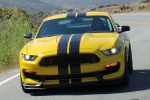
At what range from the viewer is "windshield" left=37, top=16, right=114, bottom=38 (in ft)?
33.0

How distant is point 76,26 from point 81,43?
5.13ft

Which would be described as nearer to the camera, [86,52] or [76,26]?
[86,52]

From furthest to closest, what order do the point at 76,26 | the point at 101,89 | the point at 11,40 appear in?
the point at 11,40 < the point at 76,26 < the point at 101,89

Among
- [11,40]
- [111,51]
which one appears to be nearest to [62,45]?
[111,51]

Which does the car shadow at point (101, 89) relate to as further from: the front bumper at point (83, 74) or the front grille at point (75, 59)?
the front grille at point (75, 59)

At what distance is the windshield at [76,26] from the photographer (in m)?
10.1

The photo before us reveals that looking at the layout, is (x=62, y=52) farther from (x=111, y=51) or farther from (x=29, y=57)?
(x=111, y=51)

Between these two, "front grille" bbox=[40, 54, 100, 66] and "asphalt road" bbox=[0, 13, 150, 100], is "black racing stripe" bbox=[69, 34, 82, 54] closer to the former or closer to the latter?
"front grille" bbox=[40, 54, 100, 66]

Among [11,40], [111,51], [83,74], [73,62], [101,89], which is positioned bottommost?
[11,40]

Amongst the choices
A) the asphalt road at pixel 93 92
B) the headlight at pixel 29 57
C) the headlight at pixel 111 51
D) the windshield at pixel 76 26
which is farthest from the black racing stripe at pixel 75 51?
the windshield at pixel 76 26

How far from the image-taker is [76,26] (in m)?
10.2

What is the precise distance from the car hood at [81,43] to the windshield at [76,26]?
59 centimetres

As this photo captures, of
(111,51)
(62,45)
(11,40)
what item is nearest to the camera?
(111,51)

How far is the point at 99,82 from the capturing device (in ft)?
28.0
